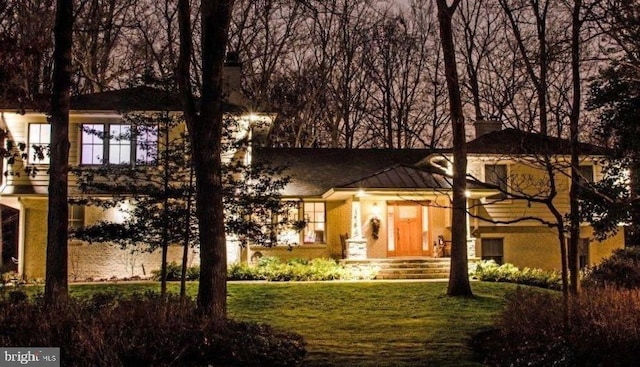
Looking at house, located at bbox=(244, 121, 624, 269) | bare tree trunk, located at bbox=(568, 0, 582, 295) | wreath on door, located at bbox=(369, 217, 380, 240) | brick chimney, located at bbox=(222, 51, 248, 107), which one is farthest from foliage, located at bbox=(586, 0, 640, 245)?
brick chimney, located at bbox=(222, 51, 248, 107)

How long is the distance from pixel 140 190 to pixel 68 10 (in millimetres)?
4061

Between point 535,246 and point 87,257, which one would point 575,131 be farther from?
point 87,257

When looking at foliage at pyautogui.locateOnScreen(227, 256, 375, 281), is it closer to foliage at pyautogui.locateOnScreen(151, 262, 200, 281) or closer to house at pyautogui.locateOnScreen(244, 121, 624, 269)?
foliage at pyautogui.locateOnScreen(151, 262, 200, 281)

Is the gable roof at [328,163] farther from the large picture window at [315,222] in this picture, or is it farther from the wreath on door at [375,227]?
the wreath on door at [375,227]

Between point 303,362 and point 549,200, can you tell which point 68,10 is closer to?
point 303,362

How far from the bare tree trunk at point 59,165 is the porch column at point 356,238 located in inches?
486

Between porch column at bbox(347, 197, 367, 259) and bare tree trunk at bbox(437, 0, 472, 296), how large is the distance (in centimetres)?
533

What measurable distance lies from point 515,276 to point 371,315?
8.51 metres

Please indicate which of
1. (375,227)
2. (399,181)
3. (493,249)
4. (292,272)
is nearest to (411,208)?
(375,227)

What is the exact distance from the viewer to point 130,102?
19.1 meters

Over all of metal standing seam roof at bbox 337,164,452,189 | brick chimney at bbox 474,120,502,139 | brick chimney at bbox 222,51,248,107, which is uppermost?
brick chimney at bbox 222,51,248,107

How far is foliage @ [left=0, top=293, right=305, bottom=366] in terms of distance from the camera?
9.17m

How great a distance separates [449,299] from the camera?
58.7 ft

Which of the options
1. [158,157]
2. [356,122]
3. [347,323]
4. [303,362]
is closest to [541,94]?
[347,323]
